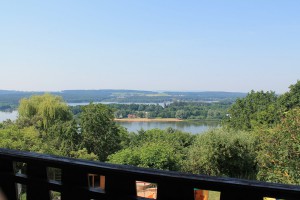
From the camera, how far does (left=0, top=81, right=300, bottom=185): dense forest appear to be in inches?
461

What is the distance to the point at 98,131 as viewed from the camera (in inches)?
934

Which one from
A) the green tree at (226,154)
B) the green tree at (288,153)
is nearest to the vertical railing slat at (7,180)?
the green tree at (288,153)

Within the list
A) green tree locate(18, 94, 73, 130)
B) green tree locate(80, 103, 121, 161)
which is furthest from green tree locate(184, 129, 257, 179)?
green tree locate(18, 94, 73, 130)

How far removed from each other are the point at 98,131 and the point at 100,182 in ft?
75.8

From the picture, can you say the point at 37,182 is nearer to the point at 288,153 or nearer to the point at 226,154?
the point at 288,153

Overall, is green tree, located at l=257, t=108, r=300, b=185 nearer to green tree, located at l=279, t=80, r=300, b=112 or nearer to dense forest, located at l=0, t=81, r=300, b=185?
dense forest, located at l=0, t=81, r=300, b=185

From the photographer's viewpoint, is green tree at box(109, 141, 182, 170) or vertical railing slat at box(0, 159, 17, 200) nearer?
vertical railing slat at box(0, 159, 17, 200)

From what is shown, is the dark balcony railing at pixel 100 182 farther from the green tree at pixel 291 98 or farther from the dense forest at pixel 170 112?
→ the dense forest at pixel 170 112

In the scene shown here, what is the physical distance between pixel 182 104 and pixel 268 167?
2521 inches

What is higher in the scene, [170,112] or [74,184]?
[74,184]

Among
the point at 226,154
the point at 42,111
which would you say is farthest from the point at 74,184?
the point at 42,111

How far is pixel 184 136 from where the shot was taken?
27672mm

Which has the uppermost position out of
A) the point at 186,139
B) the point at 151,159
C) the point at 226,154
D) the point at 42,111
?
the point at 42,111

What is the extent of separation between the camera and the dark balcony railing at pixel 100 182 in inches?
27.1
